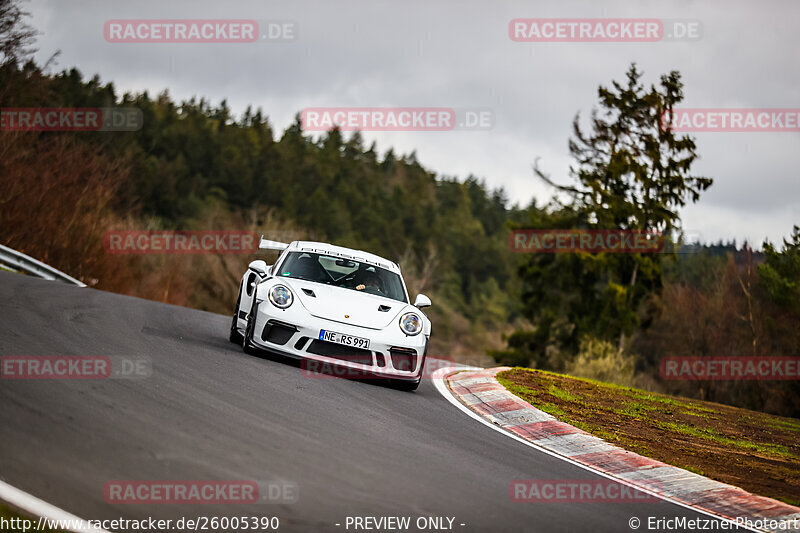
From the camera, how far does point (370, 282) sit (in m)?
11.1

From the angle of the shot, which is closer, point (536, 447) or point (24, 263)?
point (536, 447)

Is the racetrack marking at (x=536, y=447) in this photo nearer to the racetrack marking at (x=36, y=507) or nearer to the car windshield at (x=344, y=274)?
the car windshield at (x=344, y=274)

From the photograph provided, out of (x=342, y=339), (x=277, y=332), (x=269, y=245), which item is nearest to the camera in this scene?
(x=342, y=339)

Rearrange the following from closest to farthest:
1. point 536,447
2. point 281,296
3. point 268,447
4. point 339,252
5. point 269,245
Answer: point 268,447
point 536,447
point 281,296
point 339,252
point 269,245

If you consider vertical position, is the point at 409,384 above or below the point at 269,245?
below

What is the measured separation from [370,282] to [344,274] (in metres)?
0.36

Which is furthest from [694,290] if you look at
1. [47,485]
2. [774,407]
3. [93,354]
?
[47,485]

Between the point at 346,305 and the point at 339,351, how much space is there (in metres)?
0.60

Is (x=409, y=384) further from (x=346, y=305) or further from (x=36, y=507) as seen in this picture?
(x=36, y=507)

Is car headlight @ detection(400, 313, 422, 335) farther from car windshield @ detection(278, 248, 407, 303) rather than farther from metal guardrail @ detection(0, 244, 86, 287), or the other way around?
metal guardrail @ detection(0, 244, 86, 287)

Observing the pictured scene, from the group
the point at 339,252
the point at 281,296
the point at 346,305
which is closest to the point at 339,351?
the point at 346,305

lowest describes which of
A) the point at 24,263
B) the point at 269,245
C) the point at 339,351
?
the point at 339,351

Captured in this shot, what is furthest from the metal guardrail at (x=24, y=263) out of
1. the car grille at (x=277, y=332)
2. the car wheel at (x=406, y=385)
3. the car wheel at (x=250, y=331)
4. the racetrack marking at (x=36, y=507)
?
the racetrack marking at (x=36, y=507)

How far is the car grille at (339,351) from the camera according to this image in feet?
31.5
